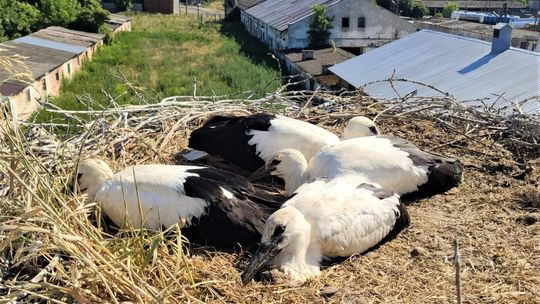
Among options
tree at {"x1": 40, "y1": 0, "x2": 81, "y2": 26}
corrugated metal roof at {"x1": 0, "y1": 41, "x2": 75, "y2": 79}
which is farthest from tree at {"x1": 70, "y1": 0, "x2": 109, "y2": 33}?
corrugated metal roof at {"x1": 0, "y1": 41, "x2": 75, "y2": 79}

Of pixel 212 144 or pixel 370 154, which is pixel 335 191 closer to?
pixel 370 154

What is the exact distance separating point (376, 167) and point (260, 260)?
126 cm

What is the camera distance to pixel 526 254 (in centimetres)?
337

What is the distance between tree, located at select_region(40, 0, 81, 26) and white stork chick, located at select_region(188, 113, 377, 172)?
2194 cm

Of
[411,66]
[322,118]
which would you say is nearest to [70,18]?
[411,66]

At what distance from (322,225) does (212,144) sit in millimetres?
1655

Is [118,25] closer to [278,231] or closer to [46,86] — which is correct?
[46,86]

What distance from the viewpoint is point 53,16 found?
2436 cm

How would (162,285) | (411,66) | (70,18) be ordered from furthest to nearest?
(70,18) → (411,66) → (162,285)

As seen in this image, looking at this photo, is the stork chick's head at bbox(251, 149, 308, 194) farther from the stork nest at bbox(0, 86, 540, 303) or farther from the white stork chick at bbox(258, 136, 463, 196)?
the stork nest at bbox(0, 86, 540, 303)

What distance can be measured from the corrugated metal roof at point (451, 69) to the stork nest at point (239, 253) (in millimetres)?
2824

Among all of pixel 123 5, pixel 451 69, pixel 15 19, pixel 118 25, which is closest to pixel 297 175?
pixel 451 69

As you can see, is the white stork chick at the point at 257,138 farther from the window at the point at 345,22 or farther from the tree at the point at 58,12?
the tree at the point at 58,12

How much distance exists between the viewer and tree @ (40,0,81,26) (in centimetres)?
2436
